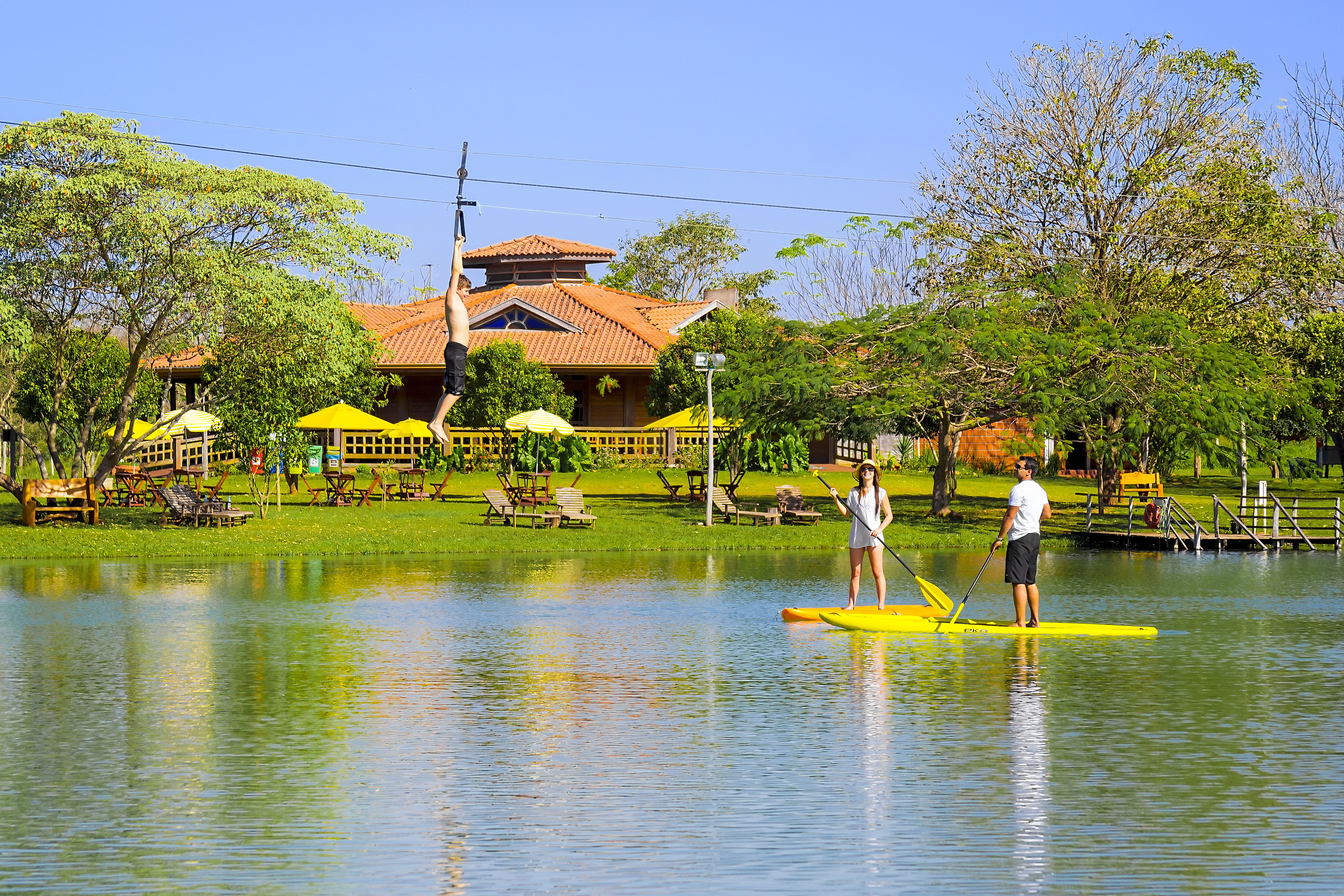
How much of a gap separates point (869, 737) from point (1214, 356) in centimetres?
2912

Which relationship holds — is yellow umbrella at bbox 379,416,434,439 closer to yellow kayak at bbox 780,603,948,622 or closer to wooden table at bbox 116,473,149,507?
wooden table at bbox 116,473,149,507

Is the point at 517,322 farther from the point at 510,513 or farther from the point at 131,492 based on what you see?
the point at 510,513

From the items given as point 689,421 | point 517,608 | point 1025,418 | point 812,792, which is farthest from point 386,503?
point 812,792

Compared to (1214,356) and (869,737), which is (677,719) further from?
(1214,356)

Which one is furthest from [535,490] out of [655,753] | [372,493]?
[655,753]

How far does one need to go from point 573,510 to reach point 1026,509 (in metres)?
19.1

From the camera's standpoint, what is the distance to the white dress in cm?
1986

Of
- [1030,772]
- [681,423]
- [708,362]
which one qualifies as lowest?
[1030,772]

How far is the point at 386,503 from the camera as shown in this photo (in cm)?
4069

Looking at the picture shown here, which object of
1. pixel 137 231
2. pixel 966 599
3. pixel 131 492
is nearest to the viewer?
pixel 966 599

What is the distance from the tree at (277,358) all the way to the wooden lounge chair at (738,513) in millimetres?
8679

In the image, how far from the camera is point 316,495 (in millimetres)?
41156

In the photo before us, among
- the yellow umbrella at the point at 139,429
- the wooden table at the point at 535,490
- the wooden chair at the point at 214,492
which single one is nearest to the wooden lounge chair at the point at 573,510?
the wooden table at the point at 535,490

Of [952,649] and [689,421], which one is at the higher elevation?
[689,421]
